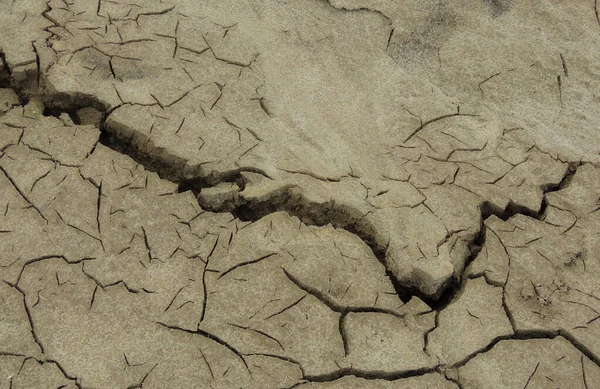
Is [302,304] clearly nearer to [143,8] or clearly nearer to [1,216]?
[1,216]

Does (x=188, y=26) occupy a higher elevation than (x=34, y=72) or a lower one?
higher

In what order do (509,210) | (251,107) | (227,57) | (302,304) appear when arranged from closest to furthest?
(302,304) < (509,210) < (251,107) < (227,57)

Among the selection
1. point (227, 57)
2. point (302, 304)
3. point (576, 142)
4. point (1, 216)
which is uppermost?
point (576, 142)

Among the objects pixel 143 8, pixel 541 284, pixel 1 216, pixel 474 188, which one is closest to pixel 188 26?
pixel 143 8

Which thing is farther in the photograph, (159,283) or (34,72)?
(34,72)

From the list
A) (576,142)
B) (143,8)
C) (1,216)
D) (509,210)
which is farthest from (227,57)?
(576,142)

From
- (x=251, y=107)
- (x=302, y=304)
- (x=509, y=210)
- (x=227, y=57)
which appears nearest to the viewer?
A: (x=302, y=304)

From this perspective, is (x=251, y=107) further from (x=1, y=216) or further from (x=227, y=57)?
(x=1, y=216)
